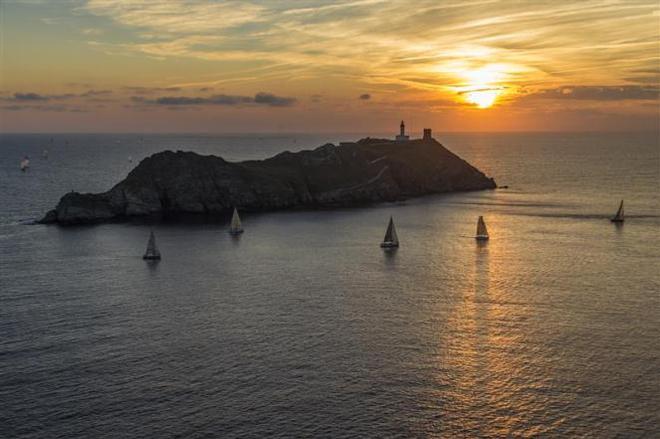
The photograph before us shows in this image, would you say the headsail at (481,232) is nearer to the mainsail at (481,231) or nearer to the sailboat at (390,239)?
the mainsail at (481,231)

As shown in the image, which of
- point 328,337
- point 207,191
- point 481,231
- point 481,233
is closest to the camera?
point 328,337

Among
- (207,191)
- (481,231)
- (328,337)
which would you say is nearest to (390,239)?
(481,231)

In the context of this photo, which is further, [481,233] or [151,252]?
[481,233]

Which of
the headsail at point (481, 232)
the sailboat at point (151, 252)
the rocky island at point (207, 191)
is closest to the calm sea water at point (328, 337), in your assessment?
the sailboat at point (151, 252)

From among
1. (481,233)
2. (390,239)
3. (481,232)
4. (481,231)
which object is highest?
(481,231)

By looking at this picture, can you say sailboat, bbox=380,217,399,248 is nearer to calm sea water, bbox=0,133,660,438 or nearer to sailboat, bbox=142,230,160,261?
calm sea water, bbox=0,133,660,438

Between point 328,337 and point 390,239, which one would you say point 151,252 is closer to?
point 390,239

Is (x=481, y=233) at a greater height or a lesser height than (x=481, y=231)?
lesser

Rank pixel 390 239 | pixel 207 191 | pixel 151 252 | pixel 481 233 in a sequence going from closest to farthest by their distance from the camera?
pixel 151 252
pixel 390 239
pixel 481 233
pixel 207 191

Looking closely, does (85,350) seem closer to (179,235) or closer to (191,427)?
(191,427)
